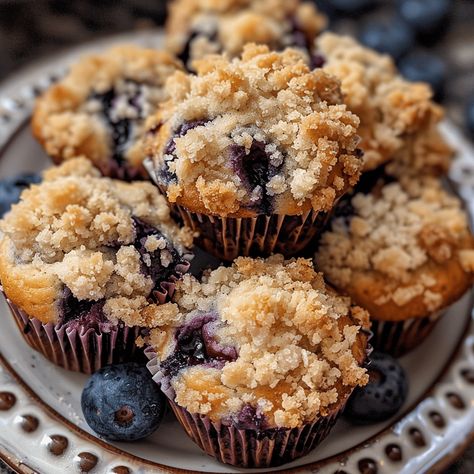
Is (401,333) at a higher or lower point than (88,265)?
lower

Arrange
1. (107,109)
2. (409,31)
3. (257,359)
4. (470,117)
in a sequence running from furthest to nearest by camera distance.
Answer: (409,31) < (470,117) < (107,109) < (257,359)

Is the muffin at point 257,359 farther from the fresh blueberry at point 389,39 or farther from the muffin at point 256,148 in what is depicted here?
the fresh blueberry at point 389,39

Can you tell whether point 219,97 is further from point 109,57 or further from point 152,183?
point 109,57

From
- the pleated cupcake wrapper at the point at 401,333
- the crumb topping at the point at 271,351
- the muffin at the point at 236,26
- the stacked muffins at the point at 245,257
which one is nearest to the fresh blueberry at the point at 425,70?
the muffin at the point at 236,26

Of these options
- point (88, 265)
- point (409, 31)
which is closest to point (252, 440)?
point (88, 265)

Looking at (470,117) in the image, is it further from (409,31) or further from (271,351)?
(271,351)

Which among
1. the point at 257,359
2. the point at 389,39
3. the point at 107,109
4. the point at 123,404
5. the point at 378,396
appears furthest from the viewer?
the point at 389,39

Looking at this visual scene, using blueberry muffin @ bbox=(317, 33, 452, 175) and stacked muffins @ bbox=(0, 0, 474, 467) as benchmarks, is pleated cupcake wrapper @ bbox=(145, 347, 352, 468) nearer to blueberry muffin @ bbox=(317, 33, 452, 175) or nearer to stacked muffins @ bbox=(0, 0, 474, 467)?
stacked muffins @ bbox=(0, 0, 474, 467)

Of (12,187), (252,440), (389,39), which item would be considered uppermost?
(389,39)
